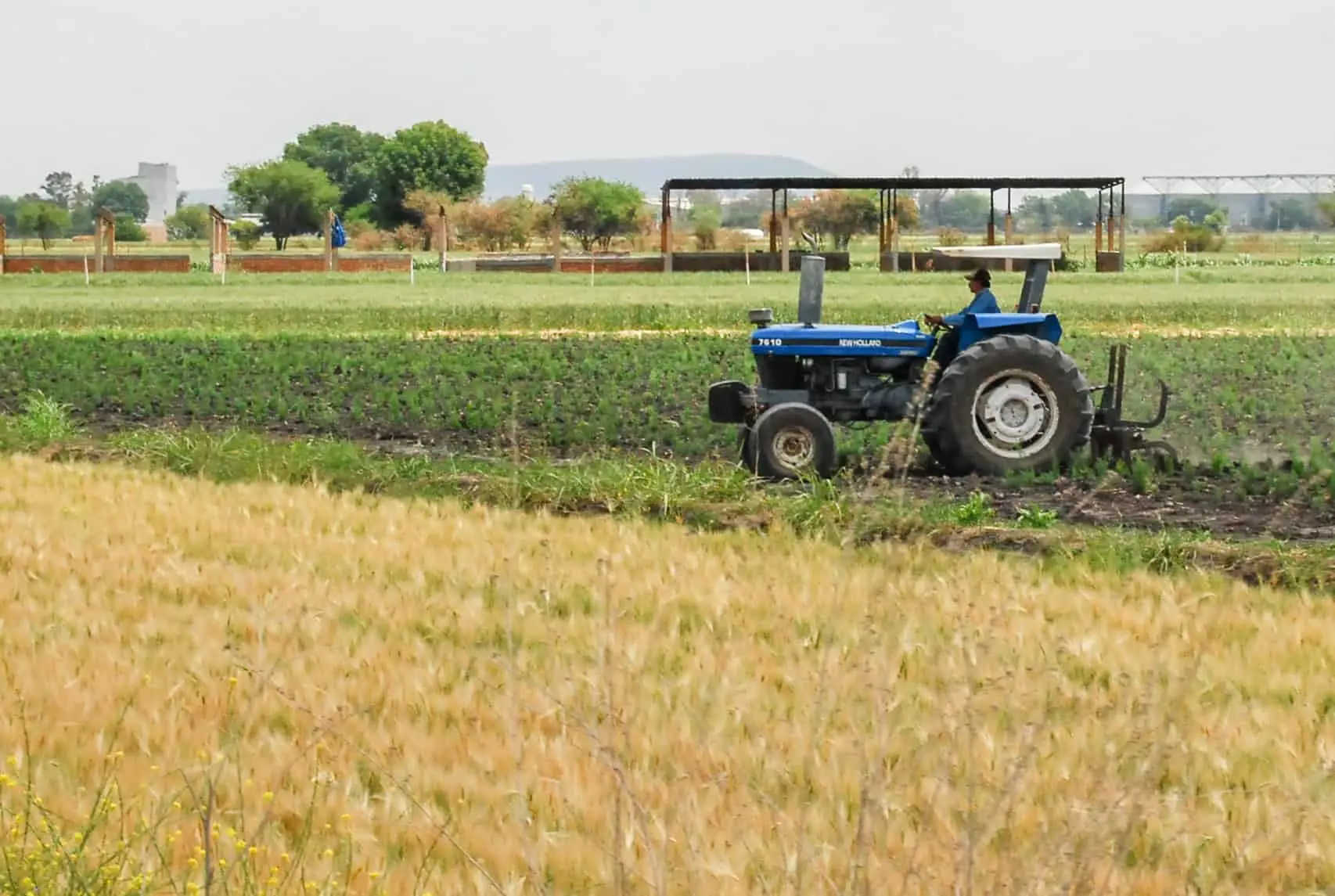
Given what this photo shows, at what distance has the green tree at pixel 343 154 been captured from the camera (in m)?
158

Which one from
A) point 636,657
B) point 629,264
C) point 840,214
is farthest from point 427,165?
point 636,657

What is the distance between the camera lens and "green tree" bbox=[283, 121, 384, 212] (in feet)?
517

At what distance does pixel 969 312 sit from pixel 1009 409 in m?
0.78

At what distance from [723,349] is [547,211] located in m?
76.1

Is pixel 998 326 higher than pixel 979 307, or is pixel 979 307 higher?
pixel 979 307

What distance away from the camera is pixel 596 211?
109 metres

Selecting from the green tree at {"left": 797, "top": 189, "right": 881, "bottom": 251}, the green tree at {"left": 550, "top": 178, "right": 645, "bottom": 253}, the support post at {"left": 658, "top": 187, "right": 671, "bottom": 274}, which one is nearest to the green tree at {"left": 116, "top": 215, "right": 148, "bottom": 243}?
the green tree at {"left": 550, "top": 178, "right": 645, "bottom": 253}

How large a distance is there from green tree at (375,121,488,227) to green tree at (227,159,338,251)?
A: 4.41m

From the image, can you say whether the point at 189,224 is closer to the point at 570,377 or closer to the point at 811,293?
the point at 570,377

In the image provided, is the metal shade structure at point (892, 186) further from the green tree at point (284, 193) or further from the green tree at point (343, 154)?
the green tree at point (343, 154)

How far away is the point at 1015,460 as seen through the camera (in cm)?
1362

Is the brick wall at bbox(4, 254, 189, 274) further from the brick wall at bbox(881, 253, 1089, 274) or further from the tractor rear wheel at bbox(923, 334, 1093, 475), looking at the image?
the tractor rear wheel at bbox(923, 334, 1093, 475)

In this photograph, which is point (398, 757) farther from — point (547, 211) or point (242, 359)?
point (547, 211)

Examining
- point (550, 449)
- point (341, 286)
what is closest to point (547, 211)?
point (341, 286)
